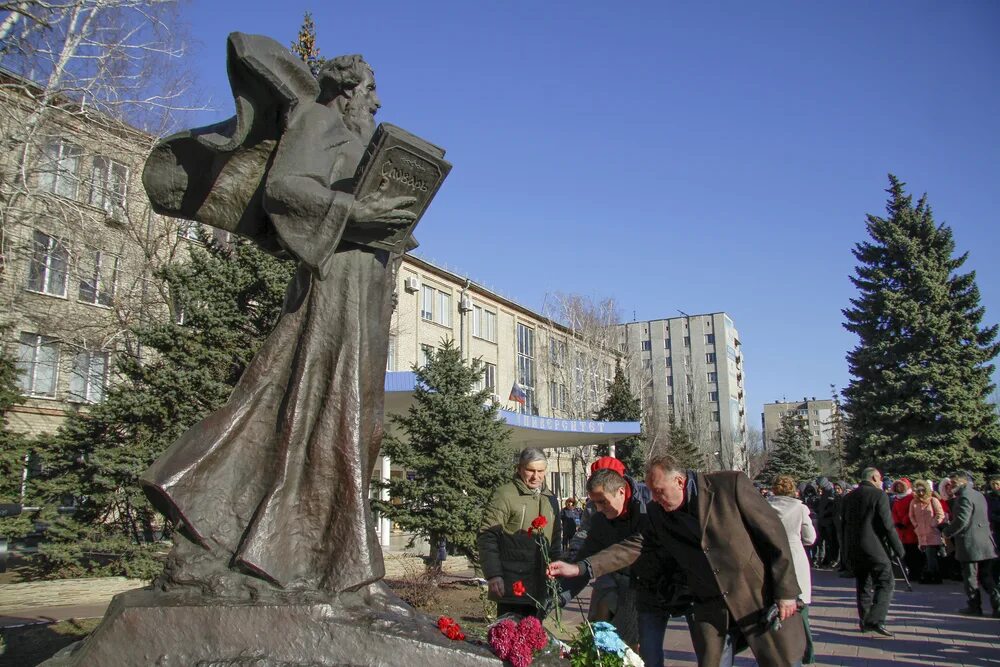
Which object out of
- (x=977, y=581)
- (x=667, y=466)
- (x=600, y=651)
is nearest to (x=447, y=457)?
(x=977, y=581)

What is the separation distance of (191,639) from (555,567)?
2.23 metres

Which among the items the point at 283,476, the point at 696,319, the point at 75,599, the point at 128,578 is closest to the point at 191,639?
the point at 283,476

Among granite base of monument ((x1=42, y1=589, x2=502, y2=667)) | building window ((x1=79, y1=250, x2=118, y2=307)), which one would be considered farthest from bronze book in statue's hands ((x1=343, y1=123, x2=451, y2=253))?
building window ((x1=79, y1=250, x2=118, y2=307))

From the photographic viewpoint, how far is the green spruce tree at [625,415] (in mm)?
38062

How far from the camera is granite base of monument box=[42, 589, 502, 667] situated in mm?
2709

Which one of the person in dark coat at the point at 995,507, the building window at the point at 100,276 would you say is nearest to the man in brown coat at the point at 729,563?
the person in dark coat at the point at 995,507

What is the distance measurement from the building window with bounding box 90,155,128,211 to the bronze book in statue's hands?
61.9ft

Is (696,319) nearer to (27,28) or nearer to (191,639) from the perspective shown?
(27,28)

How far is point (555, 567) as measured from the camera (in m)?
4.39

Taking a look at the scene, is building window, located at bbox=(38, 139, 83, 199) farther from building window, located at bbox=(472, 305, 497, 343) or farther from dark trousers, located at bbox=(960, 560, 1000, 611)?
building window, located at bbox=(472, 305, 497, 343)

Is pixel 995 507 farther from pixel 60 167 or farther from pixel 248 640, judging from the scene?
pixel 60 167

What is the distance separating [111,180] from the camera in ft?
66.7

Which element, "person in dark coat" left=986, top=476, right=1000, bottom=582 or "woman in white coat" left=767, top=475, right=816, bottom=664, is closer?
"woman in white coat" left=767, top=475, right=816, bottom=664

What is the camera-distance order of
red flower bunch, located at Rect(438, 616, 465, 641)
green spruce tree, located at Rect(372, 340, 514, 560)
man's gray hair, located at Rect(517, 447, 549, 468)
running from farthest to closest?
green spruce tree, located at Rect(372, 340, 514, 560), man's gray hair, located at Rect(517, 447, 549, 468), red flower bunch, located at Rect(438, 616, 465, 641)
